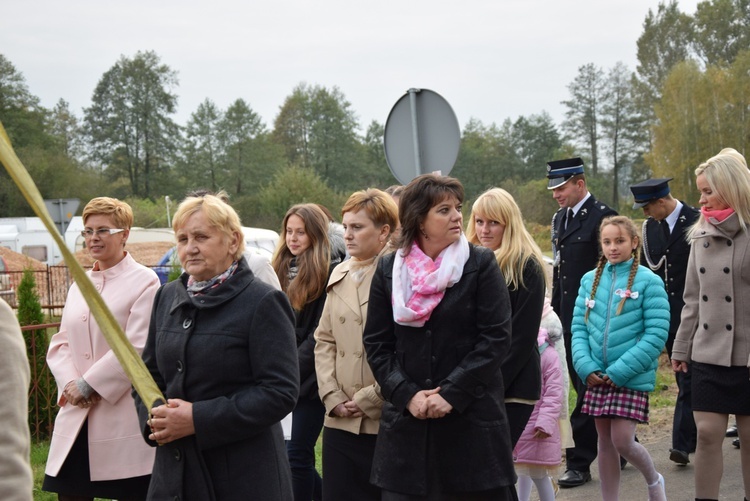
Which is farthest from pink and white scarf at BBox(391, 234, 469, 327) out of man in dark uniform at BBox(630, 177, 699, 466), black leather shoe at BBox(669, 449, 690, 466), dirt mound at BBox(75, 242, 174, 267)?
dirt mound at BBox(75, 242, 174, 267)

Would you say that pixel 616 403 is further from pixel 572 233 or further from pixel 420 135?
pixel 420 135

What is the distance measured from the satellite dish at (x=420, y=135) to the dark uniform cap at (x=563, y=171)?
0.81 m

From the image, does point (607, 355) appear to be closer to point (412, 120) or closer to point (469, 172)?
point (412, 120)

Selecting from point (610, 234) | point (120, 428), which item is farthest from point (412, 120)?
point (120, 428)

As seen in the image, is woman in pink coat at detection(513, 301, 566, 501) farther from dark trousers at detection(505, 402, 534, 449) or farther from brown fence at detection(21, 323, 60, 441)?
brown fence at detection(21, 323, 60, 441)

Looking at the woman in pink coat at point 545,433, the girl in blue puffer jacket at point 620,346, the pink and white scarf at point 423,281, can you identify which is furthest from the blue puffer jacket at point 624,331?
the pink and white scarf at point 423,281

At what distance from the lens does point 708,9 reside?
63.5 metres

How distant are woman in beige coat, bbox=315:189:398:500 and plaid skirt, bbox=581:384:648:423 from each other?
1669mm

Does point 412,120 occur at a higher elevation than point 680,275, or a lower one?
higher

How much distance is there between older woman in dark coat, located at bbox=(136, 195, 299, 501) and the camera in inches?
137

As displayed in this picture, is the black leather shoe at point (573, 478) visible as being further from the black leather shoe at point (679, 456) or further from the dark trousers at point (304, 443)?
the dark trousers at point (304, 443)

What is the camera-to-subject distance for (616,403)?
5.70 metres

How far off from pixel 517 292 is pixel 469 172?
8700 centimetres

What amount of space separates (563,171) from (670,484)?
249 centimetres
